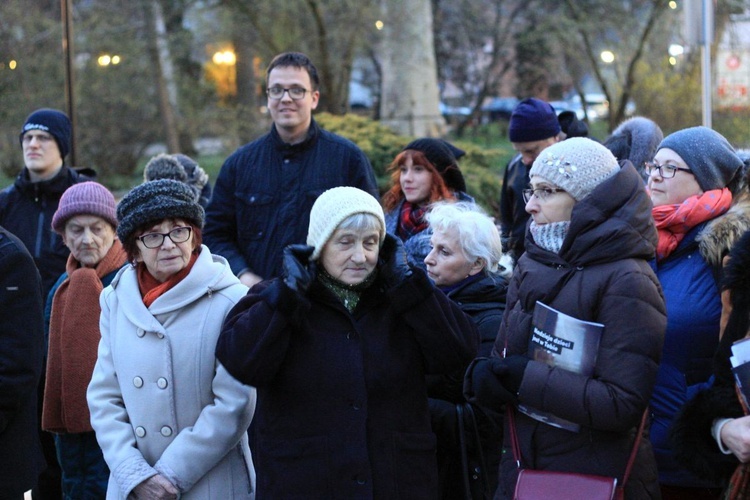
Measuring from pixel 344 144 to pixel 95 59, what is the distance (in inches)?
633

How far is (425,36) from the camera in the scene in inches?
612

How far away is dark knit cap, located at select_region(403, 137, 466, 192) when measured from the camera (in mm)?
5934

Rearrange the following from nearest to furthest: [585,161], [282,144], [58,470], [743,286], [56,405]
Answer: [743,286]
[585,161]
[56,405]
[282,144]
[58,470]

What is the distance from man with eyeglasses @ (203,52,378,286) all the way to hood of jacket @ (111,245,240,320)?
141cm

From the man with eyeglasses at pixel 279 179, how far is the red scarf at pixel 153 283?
1.38 metres

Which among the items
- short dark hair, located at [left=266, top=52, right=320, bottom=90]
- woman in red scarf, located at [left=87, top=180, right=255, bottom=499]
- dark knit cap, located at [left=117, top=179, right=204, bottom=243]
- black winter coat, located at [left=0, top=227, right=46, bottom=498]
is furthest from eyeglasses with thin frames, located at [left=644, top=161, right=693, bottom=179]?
black winter coat, located at [left=0, top=227, right=46, bottom=498]

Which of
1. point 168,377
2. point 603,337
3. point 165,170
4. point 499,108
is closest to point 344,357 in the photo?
point 168,377

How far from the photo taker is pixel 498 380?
3506 millimetres

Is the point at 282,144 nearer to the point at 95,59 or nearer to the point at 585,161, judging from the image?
the point at 585,161

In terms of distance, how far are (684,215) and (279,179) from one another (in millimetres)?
2351

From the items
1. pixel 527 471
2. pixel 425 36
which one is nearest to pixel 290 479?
pixel 527 471

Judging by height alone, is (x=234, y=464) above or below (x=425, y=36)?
below

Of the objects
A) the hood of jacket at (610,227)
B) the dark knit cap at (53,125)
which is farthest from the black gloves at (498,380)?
the dark knit cap at (53,125)

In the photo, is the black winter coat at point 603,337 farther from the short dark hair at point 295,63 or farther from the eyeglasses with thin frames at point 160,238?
the short dark hair at point 295,63
